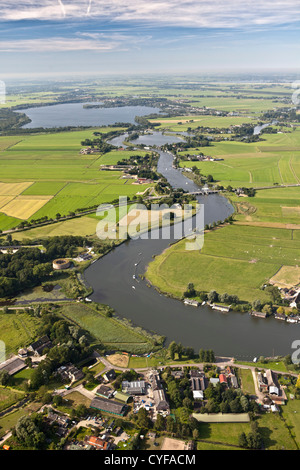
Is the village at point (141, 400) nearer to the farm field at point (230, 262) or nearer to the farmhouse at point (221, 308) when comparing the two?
the farmhouse at point (221, 308)

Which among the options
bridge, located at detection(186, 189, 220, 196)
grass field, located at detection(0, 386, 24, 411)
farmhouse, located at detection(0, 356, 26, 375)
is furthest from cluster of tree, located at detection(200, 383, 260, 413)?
bridge, located at detection(186, 189, 220, 196)

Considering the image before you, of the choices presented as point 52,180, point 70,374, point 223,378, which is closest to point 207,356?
point 223,378

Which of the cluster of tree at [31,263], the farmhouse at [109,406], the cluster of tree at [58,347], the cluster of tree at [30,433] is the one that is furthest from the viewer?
the cluster of tree at [31,263]

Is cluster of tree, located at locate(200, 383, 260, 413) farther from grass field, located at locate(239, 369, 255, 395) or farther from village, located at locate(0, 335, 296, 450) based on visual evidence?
grass field, located at locate(239, 369, 255, 395)

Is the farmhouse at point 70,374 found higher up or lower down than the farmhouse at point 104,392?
higher up

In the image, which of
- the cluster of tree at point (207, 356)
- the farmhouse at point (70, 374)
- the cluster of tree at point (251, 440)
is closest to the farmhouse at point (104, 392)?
the farmhouse at point (70, 374)

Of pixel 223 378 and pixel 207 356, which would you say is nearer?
pixel 223 378

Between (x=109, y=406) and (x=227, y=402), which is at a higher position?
(x=227, y=402)

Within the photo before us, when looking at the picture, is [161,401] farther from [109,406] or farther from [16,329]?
[16,329]
